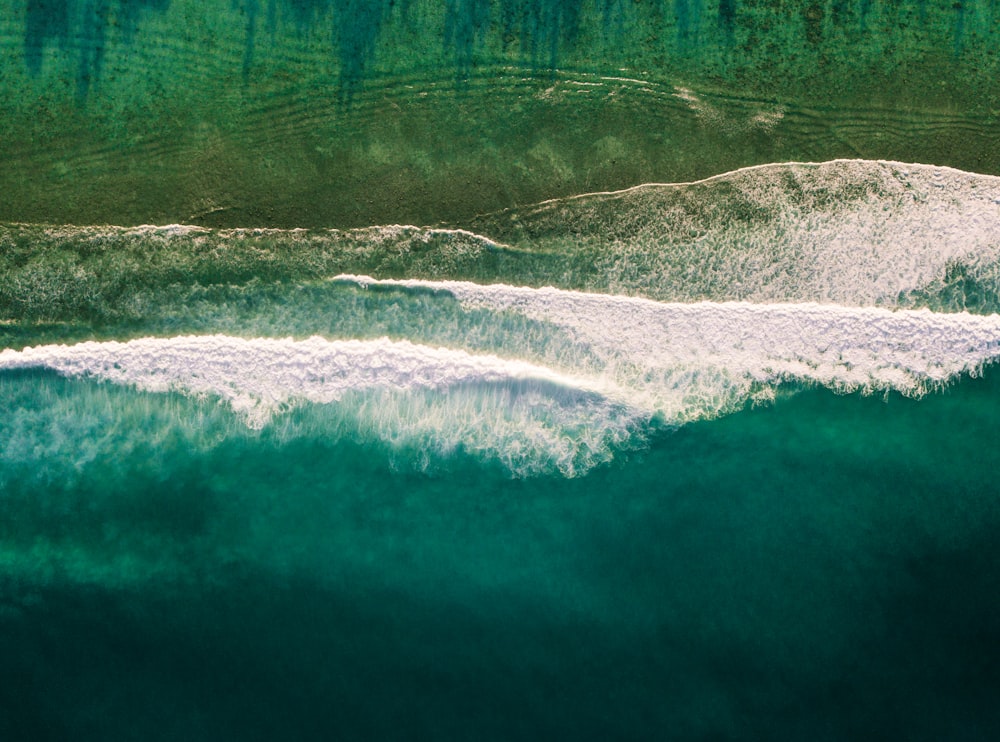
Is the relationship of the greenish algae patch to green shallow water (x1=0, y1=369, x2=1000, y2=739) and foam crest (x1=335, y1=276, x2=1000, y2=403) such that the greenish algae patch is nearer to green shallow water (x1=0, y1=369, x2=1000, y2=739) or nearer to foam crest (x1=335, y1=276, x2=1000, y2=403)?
foam crest (x1=335, y1=276, x2=1000, y2=403)

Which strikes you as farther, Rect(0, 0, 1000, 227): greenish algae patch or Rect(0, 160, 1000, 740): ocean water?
Rect(0, 0, 1000, 227): greenish algae patch

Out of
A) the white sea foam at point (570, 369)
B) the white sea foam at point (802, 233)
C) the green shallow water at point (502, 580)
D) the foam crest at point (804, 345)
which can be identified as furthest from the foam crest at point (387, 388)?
the white sea foam at point (802, 233)

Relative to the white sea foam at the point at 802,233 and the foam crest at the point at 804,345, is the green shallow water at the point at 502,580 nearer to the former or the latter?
the foam crest at the point at 804,345

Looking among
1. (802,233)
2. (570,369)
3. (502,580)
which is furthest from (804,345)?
(502,580)

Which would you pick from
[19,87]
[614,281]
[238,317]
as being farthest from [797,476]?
[19,87]

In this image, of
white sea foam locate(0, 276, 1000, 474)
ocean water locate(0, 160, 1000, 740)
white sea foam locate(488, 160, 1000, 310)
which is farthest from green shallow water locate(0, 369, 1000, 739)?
white sea foam locate(488, 160, 1000, 310)

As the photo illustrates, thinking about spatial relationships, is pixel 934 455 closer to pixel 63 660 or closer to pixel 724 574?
pixel 724 574

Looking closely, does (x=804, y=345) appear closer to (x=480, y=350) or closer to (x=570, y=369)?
(x=570, y=369)
